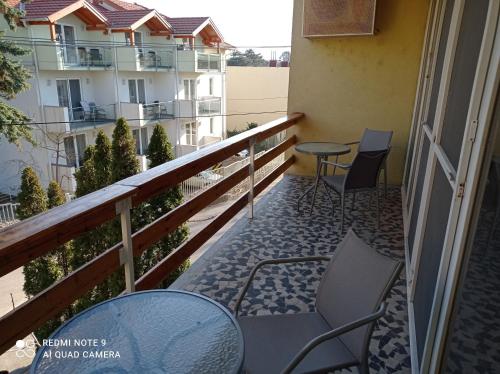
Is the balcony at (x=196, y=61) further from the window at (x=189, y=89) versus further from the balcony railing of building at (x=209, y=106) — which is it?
the balcony railing of building at (x=209, y=106)

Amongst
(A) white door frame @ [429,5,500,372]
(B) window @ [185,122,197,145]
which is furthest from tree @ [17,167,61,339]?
(B) window @ [185,122,197,145]

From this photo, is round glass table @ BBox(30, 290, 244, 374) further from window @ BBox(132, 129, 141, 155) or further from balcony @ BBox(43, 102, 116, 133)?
window @ BBox(132, 129, 141, 155)

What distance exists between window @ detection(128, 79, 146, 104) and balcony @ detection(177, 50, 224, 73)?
5.06 feet

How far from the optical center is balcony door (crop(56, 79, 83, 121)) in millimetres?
11445

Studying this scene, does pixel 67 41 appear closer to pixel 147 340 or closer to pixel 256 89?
pixel 256 89

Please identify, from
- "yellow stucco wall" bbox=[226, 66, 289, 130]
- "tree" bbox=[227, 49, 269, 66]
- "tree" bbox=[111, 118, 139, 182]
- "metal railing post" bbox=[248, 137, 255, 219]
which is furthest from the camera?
"tree" bbox=[227, 49, 269, 66]

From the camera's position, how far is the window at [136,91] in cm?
1360

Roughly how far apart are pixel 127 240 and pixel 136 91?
519 inches

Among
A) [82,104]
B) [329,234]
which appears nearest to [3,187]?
[82,104]

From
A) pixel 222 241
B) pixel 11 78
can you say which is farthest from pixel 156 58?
pixel 222 241

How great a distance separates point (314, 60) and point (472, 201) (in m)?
3.90

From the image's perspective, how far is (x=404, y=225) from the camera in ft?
11.4

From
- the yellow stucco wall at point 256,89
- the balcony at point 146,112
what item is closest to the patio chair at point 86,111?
the balcony at point 146,112

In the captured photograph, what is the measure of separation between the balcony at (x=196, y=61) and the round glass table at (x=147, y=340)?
1397cm
